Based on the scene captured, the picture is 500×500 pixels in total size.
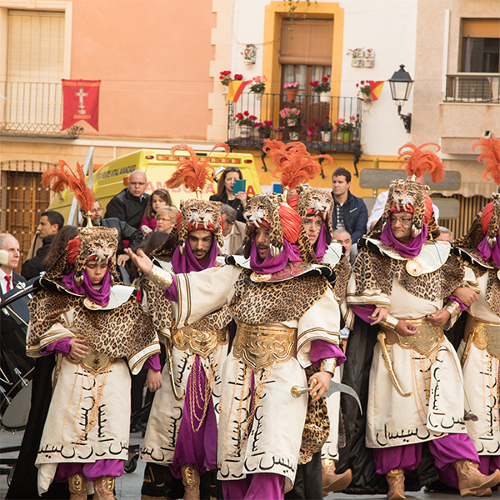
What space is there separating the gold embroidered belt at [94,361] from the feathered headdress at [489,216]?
9.23 ft

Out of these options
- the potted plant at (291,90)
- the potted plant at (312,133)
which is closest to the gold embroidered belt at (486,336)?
the potted plant at (312,133)

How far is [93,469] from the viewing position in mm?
5324

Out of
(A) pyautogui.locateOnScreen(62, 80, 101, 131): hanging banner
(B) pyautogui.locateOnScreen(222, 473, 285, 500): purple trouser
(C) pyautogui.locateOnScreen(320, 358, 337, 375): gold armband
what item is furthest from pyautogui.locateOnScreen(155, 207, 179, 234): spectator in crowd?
(A) pyautogui.locateOnScreen(62, 80, 101, 131): hanging banner

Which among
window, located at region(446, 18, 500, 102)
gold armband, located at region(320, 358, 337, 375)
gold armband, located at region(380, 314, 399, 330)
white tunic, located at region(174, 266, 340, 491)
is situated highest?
window, located at region(446, 18, 500, 102)

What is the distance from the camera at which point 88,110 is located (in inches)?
639

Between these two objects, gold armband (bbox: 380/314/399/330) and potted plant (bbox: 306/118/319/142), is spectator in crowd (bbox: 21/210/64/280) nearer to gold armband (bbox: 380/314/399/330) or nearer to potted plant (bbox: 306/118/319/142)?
gold armband (bbox: 380/314/399/330)

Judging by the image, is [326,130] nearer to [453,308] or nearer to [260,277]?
[453,308]

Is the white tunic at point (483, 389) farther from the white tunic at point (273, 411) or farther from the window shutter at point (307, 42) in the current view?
the window shutter at point (307, 42)

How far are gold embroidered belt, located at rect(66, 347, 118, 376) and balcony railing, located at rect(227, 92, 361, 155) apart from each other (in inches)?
437

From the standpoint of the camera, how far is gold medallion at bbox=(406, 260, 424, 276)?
5.95 metres

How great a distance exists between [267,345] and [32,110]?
13275mm

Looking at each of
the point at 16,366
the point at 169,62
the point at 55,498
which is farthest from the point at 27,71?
the point at 55,498

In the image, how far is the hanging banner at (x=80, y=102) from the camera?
16078 millimetres

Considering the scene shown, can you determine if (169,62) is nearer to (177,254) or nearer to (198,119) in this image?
(198,119)
